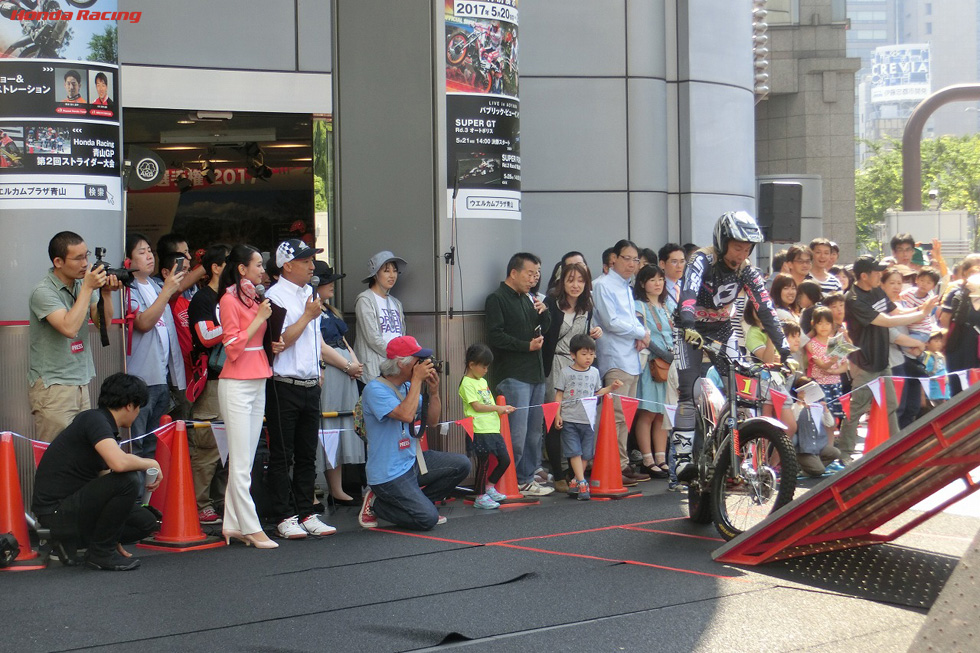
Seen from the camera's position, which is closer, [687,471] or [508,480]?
[687,471]

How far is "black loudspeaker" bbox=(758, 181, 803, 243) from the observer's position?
16.3 metres

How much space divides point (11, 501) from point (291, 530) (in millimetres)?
1886

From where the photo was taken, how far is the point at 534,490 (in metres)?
10.5

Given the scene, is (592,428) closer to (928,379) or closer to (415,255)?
(415,255)

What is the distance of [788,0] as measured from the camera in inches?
1565

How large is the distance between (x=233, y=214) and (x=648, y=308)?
6.18 meters

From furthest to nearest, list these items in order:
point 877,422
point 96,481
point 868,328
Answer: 1. point 868,328
2. point 877,422
3. point 96,481

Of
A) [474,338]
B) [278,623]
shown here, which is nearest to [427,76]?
[474,338]

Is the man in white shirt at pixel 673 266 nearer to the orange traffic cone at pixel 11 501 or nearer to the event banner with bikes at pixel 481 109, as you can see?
the event banner with bikes at pixel 481 109

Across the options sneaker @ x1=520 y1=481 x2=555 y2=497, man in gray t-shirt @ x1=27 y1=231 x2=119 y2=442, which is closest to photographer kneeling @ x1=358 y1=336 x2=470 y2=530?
sneaker @ x1=520 y1=481 x2=555 y2=497

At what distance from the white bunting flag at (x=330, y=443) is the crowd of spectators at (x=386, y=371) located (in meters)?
0.04

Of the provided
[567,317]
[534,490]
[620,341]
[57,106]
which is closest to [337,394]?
[534,490]

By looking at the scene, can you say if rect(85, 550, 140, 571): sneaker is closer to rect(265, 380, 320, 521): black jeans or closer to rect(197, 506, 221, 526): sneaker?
rect(265, 380, 320, 521): black jeans

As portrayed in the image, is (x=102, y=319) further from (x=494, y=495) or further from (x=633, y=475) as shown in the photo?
(x=633, y=475)
